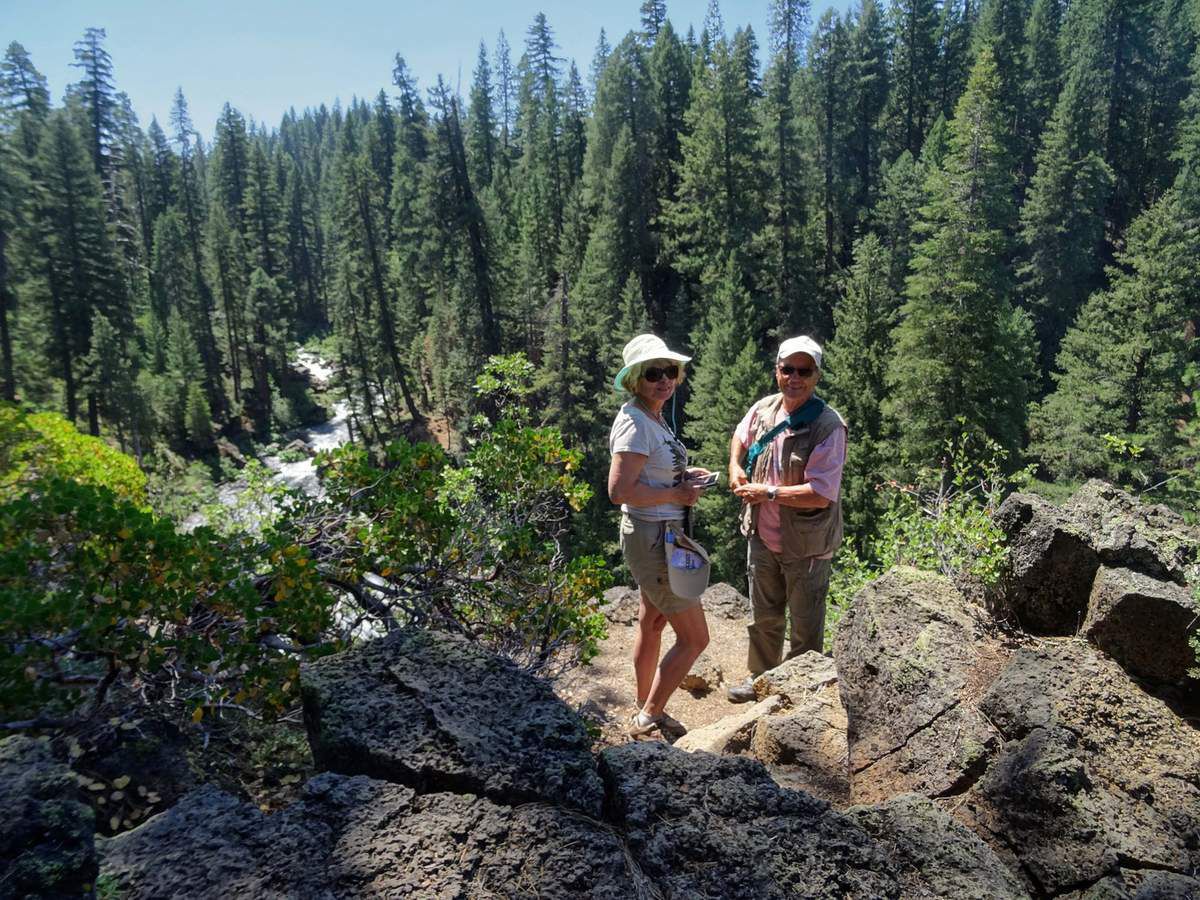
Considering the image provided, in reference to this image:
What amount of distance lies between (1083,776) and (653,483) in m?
2.11

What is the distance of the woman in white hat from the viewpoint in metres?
3.69

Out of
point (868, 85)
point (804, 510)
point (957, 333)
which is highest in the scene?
point (868, 85)

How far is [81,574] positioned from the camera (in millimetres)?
2574

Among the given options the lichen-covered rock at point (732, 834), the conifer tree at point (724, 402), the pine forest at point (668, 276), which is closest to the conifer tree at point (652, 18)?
the pine forest at point (668, 276)

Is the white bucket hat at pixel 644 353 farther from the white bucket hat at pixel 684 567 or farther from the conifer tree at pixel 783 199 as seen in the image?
the conifer tree at pixel 783 199

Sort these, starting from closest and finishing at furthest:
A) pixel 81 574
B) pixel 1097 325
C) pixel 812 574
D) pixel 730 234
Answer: pixel 81 574 → pixel 812 574 → pixel 1097 325 → pixel 730 234

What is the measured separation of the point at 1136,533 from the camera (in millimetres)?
3672

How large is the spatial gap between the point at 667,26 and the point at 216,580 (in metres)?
43.6

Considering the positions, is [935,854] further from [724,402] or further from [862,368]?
[862,368]

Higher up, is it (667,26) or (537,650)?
(667,26)

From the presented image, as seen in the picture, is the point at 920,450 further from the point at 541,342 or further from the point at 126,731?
the point at 126,731

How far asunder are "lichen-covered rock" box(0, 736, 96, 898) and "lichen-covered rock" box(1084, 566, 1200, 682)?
3.90 metres

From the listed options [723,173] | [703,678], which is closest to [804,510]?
[703,678]

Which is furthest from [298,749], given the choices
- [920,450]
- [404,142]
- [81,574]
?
[404,142]
